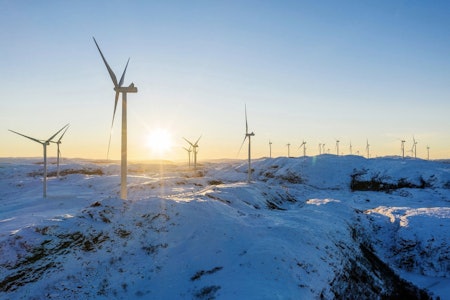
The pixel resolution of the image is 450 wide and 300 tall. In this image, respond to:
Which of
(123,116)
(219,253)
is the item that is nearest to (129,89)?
(123,116)

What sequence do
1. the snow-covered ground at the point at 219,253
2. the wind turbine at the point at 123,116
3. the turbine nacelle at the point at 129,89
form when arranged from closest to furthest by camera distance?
the snow-covered ground at the point at 219,253 → the wind turbine at the point at 123,116 → the turbine nacelle at the point at 129,89

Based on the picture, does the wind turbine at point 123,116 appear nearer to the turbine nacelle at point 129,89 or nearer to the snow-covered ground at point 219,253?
the turbine nacelle at point 129,89

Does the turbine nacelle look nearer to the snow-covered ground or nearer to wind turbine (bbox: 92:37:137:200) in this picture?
wind turbine (bbox: 92:37:137:200)

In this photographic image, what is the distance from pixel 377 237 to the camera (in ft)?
102

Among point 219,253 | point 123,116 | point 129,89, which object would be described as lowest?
point 219,253

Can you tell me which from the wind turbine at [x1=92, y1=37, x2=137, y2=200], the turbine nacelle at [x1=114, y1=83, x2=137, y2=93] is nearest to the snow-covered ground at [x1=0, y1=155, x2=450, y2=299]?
the wind turbine at [x1=92, y1=37, x2=137, y2=200]

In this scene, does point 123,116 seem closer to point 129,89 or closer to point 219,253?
point 129,89

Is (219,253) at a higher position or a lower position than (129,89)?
lower

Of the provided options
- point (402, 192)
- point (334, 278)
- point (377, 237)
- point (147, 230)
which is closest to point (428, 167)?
point (402, 192)

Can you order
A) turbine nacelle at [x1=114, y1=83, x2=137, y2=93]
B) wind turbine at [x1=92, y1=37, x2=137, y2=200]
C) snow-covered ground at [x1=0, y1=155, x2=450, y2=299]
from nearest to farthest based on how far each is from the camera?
snow-covered ground at [x1=0, y1=155, x2=450, y2=299] → wind turbine at [x1=92, y1=37, x2=137, y2=200] → turbine nacelle at [x1=114, y1=83, x2=137, y2=93]

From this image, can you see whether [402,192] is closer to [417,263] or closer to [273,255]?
[417,263]

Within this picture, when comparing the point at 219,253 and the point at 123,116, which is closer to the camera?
the point at 219,253

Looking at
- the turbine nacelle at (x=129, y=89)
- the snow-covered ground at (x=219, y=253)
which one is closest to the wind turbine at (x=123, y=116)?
the turbine nacelle at (x=129, y=89)

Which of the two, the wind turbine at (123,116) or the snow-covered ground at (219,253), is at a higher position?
the wind turbine at (123,116)
